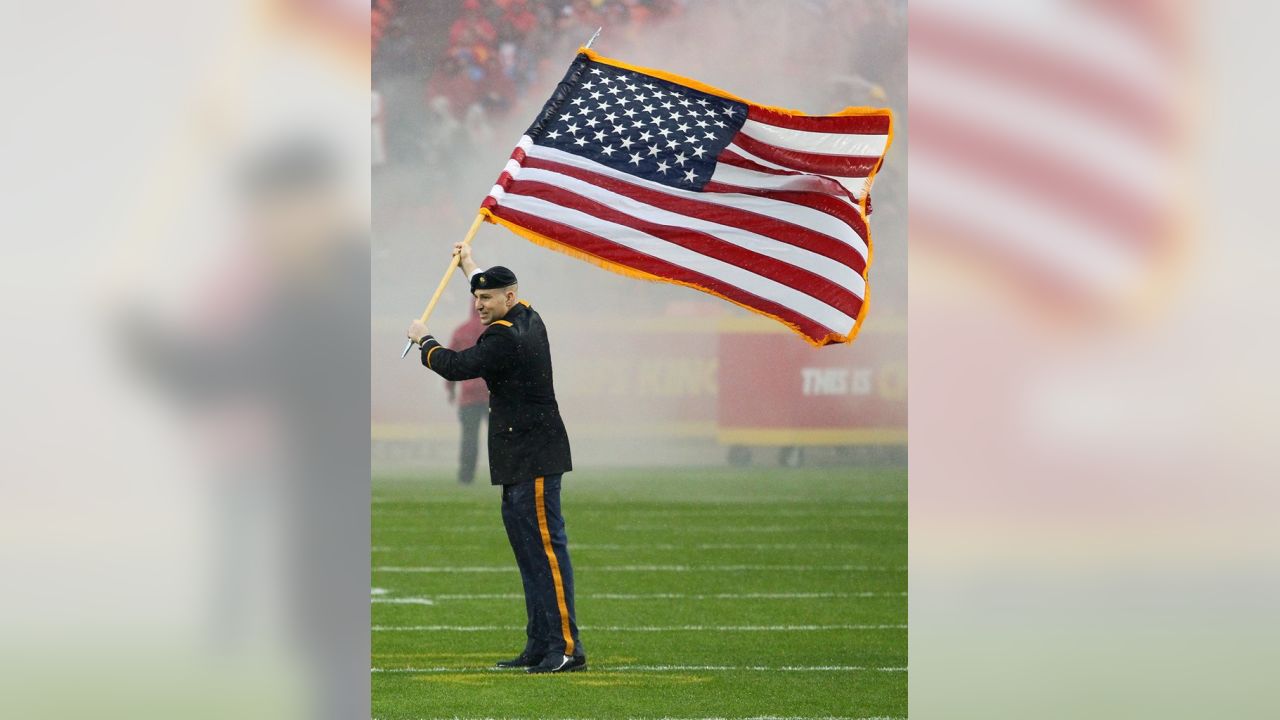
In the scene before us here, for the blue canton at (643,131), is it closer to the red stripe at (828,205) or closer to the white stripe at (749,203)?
the white stripe at (749,203)

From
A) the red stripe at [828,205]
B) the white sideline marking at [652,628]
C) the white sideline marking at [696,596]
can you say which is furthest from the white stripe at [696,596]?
the red stripe at [828,205]

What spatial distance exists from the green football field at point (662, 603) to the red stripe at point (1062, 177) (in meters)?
2.97

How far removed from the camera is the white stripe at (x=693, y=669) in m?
6.20

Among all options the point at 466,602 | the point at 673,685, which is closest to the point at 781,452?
the point at 466,602

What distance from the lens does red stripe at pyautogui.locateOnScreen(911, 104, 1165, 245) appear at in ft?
8.59

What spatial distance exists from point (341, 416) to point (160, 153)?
1.51 feet

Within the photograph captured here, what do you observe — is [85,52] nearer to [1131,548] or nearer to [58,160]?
[58,160]

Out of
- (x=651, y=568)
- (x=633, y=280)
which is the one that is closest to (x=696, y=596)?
(x=651, y=568)

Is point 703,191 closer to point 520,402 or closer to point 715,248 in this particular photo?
point 715,248

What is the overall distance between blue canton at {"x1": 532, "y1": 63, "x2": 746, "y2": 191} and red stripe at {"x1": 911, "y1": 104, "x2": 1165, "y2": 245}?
7.85 ft

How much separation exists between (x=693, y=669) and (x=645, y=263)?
1.84 meters

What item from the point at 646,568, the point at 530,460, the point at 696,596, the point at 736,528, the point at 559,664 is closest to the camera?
the point at 559,664

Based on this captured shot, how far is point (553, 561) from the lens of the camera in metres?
6.22

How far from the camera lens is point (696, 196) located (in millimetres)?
5020
